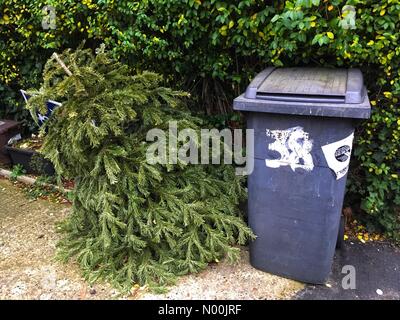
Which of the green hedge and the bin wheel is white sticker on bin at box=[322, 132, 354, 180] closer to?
the green hedge

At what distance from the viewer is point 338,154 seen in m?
2.22

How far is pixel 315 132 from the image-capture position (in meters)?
2.20

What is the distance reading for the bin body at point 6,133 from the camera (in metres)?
4.49

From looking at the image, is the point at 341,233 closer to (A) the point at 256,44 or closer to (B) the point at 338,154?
(B) the point at 338,154

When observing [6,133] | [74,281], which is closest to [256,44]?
[74,281]

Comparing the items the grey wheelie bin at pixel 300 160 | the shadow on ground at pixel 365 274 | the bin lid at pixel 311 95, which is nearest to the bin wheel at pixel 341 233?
the shadow on ground at pixel 365 274

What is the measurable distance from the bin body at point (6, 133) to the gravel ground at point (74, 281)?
1.65 m

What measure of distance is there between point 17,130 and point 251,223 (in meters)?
3.50

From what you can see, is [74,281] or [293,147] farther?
[74,281]

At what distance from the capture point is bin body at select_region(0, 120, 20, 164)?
4491 millimetres

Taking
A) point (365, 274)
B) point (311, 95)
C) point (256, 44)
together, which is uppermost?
point (256, 44)

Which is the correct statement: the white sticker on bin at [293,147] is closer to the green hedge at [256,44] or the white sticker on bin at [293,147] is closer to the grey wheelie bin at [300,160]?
the grey wheelie bin at [300,160]

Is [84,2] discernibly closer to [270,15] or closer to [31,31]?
[31,31]

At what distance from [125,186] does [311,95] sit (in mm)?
1410
